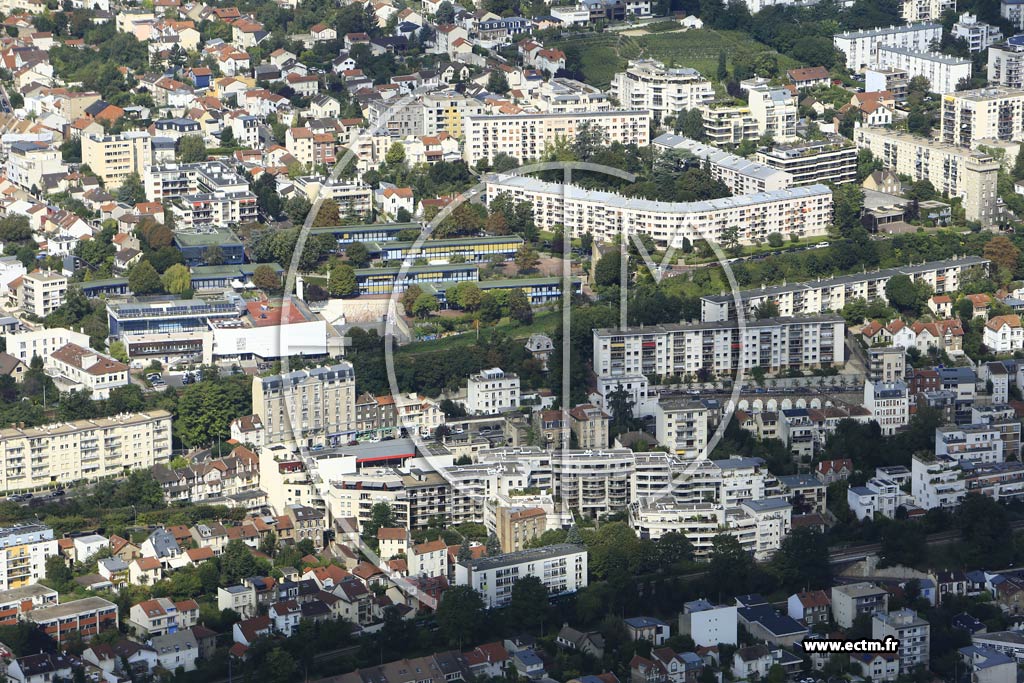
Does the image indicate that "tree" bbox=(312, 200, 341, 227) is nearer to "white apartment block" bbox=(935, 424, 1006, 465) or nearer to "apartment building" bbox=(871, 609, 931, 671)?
"white apartment block" bbox=(935, 424, 1006, 465)

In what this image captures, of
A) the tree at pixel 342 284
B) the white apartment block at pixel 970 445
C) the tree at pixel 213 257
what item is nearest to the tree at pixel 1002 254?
the white apartment block at pixel 970 445

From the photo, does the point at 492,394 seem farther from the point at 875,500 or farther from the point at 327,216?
the point at 327,216

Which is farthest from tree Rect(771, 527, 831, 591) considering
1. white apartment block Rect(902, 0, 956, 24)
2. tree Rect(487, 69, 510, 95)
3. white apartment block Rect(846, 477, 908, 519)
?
white apartment block Rect(902, 0, 956, 24)

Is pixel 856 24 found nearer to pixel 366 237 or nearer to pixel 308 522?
pixel 366 237

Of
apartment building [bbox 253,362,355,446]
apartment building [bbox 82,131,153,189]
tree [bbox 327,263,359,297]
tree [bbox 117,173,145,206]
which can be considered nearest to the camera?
apartment building [bbox 253,362,355,446]

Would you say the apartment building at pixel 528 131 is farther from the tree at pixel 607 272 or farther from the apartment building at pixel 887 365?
the apartment building at pixel 887 365

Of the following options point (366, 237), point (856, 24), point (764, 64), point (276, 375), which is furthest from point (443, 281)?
point (856, 24)
